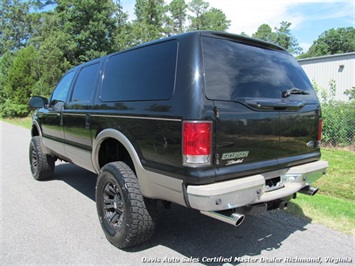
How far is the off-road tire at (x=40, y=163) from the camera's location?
232 inches

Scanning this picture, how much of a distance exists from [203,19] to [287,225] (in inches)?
2115

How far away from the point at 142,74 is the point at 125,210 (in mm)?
1427

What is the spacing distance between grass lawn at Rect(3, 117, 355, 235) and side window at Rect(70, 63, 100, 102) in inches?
128

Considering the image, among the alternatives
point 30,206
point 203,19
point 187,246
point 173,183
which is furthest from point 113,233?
point 203,19

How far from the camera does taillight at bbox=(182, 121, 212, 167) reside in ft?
8.45

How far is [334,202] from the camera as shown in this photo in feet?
15.1

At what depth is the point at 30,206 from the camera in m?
4.70

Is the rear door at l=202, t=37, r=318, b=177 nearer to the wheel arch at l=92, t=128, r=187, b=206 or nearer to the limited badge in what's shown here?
the limited badge

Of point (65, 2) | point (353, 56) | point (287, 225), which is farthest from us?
point (65, 2)

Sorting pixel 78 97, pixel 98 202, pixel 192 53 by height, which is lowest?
pixel 98 202

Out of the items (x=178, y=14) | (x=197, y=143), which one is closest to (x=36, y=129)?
(x=197, y=143)

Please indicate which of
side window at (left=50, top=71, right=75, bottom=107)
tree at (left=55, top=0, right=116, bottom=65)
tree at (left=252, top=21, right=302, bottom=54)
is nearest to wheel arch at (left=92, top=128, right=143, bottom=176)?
side window at (left=50, top=71, right=75, bottom=107)

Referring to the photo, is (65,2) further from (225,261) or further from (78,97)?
(225,261)

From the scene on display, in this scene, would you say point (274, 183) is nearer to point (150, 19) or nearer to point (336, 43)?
point (150, 19)
